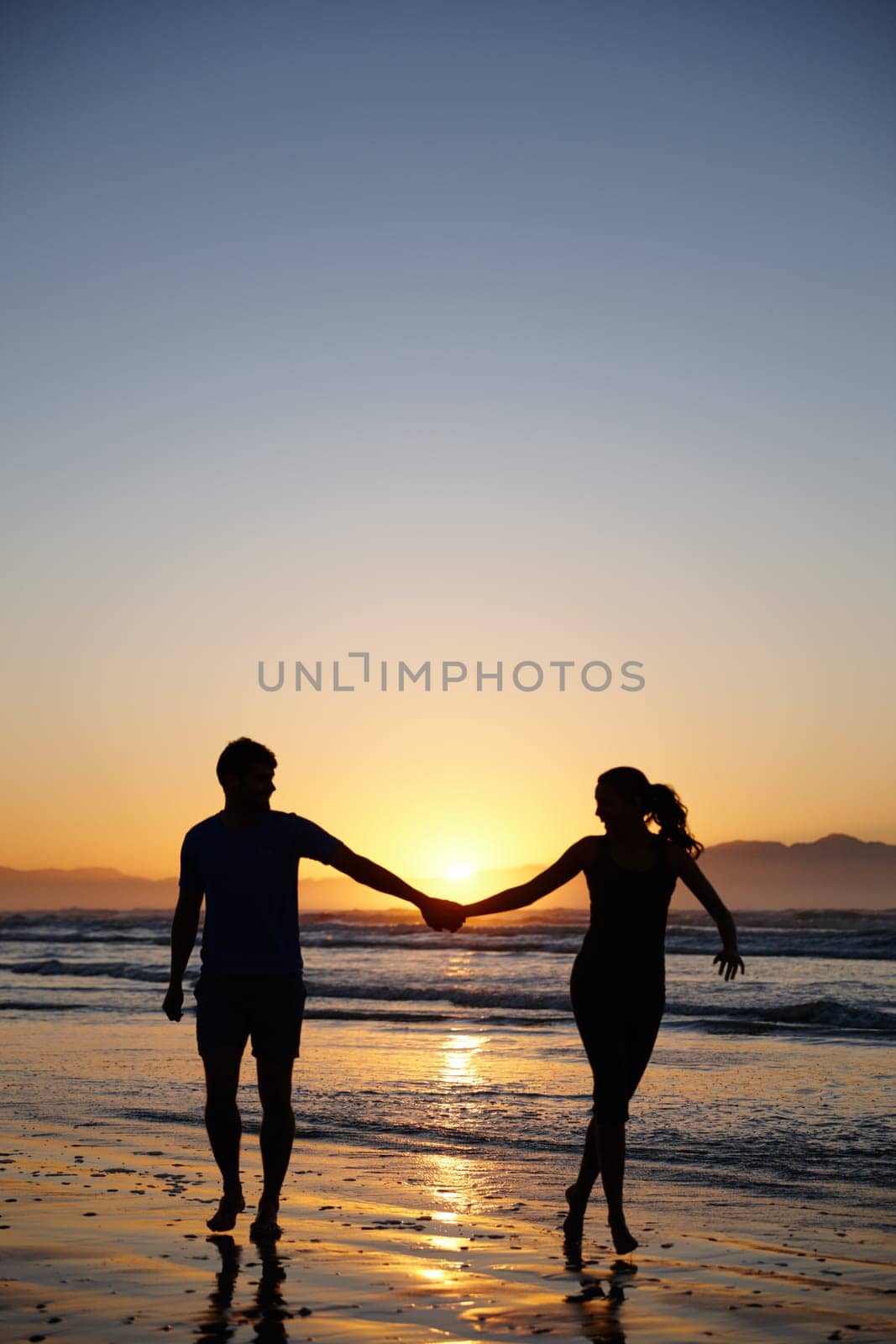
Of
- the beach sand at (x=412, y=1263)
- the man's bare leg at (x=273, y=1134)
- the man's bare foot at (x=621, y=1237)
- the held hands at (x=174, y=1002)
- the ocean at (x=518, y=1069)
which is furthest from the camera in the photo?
the ocean at (x=518, y=1069)

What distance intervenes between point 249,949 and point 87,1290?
134cm

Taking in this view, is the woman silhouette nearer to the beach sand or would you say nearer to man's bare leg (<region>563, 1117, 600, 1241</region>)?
man's bare leg (<region>563, 1117, 600, 1241</region>)

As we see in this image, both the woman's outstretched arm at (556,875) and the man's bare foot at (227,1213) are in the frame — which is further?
the woman's outstretched arm at (556,875)

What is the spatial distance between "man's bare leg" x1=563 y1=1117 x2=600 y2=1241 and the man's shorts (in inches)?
50.6

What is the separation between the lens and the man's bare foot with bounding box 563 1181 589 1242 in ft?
17.7

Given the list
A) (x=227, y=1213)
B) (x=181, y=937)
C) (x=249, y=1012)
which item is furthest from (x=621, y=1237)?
(x=181, y=937)

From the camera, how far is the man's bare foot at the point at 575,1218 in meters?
5.38

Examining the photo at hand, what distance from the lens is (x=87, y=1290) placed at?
4.44m

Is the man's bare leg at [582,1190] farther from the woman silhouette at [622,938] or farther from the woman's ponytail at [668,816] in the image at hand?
the woman's ponytail at [668,816]

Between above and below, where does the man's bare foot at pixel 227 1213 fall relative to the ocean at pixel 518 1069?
above

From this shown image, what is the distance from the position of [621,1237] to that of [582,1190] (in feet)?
0.85

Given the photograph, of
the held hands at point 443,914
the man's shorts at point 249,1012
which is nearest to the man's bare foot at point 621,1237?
the man's shorts at point 249,1012

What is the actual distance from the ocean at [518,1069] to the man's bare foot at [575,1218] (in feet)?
6.04

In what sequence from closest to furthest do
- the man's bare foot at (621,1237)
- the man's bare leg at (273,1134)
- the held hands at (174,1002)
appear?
the man's bare foot at (621,1237) → the man's bare leg at (273,1134) → the held hands at (174,1002)
